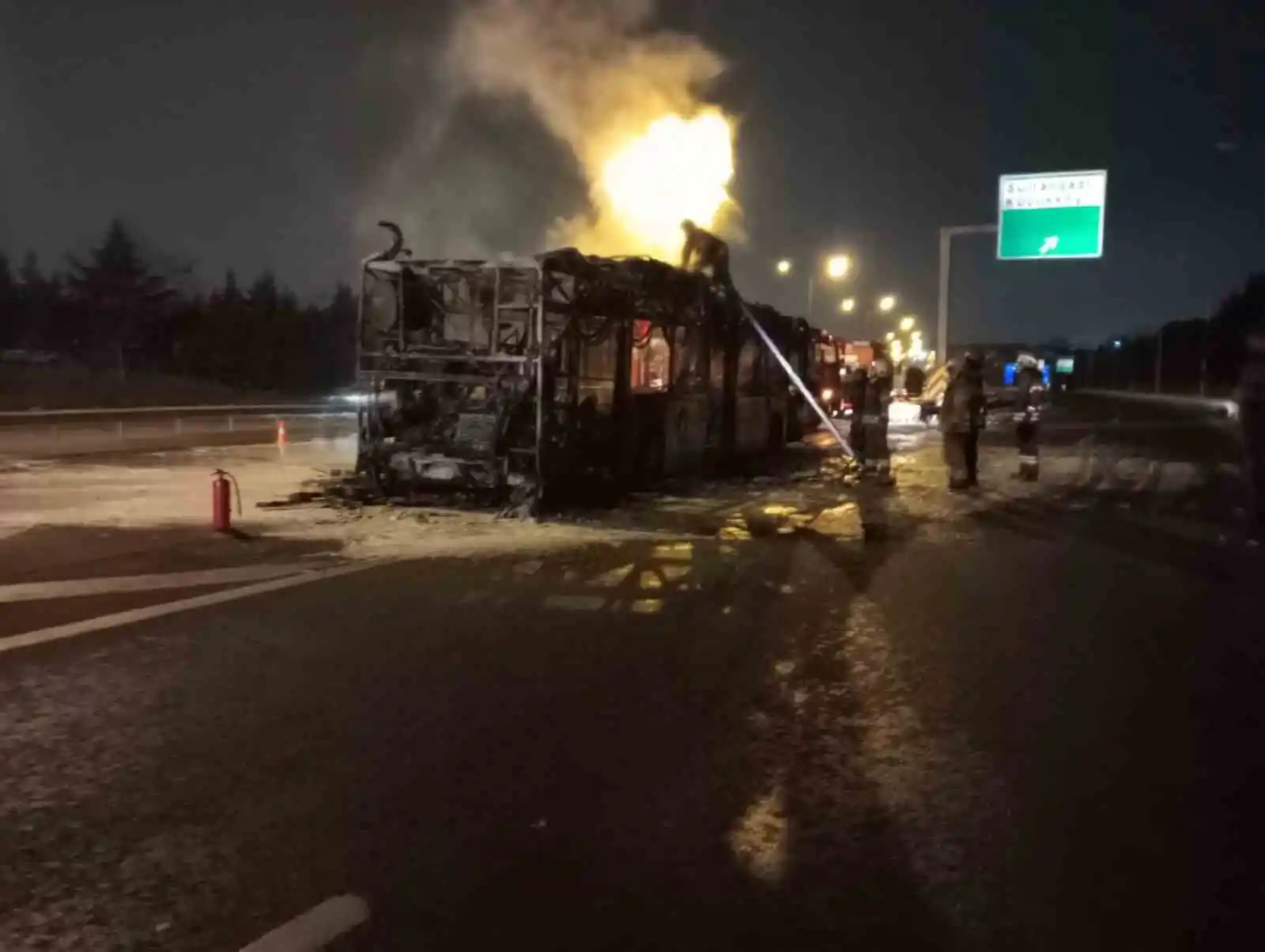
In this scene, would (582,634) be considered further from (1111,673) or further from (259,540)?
(259,540)

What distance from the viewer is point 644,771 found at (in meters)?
5.87

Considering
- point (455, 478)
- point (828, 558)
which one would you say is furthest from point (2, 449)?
point (828, 558)

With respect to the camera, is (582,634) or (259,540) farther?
(259,540)

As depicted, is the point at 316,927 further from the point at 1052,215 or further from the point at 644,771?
the point at 1052,215

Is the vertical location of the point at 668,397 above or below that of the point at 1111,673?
above

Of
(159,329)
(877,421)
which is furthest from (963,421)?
(159,329)

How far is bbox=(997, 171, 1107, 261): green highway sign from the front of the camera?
35469mm

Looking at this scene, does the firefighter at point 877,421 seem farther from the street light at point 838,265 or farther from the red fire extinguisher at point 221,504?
the street light at point 838,265

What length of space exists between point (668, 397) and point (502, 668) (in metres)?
11.5

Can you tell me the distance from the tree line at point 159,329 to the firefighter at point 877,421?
55.6 metres

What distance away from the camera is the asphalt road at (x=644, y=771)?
4.38 meters

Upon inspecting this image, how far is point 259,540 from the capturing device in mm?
13109

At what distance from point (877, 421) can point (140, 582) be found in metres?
12.9

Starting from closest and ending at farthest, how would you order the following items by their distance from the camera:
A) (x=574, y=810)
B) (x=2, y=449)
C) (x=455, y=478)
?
(x=574, y=810)
(x=455, y=478)
(x=2, y=449)
